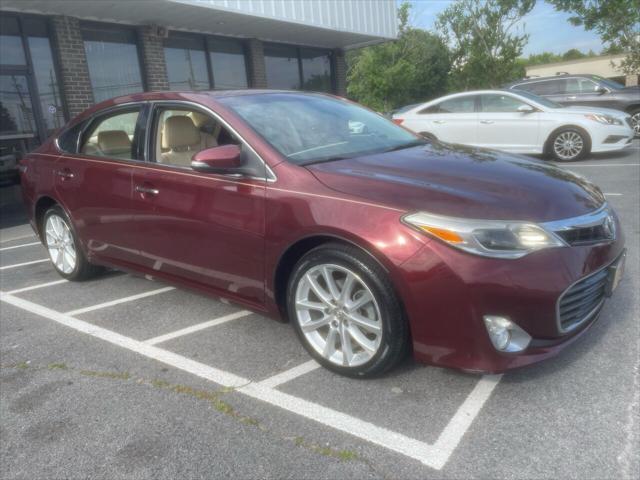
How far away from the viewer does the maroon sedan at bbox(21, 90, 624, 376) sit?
7.68 ft

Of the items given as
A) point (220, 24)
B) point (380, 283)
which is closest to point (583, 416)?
point (380, 283)

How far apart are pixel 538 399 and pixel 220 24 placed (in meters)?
10.7

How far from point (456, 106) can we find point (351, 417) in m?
9.20

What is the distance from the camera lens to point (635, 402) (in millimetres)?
2408

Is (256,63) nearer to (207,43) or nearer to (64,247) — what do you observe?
(207,43)

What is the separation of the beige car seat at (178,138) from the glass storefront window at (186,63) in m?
8.56

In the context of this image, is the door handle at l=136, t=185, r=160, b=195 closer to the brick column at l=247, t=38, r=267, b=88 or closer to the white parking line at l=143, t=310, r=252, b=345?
the white parking line at l=143, t=310, r=252, b=345

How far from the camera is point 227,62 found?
1273 cm

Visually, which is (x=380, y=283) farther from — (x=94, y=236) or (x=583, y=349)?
(x=94, y=236)

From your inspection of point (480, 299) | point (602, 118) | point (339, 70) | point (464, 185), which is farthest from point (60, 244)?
point (339, 70)

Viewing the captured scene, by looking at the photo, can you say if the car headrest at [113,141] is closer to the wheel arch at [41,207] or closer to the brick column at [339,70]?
the wheel arch at [41,207]

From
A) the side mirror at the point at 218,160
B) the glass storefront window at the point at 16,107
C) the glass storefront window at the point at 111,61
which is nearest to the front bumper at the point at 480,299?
the side mirror at the point at 218,160

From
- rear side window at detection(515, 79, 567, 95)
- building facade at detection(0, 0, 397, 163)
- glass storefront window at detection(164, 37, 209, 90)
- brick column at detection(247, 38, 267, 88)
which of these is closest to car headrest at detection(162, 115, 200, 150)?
building facade at detection(0, 0, 397, 163)

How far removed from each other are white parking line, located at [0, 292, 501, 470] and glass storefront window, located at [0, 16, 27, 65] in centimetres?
777
